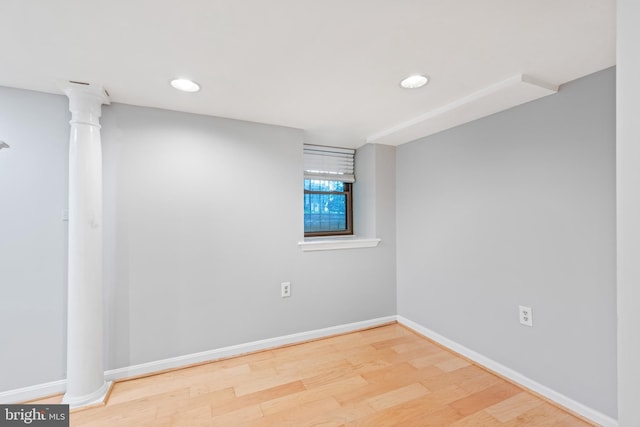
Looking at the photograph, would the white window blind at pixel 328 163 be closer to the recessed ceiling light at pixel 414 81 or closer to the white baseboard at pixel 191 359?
the recessed ceiling light at pixel 414 81

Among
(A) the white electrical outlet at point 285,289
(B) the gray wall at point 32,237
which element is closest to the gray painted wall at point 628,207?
(A) the white electrical outlet at point 285,289

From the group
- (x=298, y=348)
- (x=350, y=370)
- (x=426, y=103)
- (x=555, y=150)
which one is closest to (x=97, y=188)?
(x=298, y=348)

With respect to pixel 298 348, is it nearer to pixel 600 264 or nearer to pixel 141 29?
pixel 600 264

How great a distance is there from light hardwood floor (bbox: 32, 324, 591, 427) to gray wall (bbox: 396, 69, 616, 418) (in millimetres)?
320

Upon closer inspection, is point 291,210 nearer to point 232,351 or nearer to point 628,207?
point 232,351

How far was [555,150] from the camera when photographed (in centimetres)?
178

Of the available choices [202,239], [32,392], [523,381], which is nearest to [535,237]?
[523,381]

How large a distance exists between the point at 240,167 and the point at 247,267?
892 millimetres

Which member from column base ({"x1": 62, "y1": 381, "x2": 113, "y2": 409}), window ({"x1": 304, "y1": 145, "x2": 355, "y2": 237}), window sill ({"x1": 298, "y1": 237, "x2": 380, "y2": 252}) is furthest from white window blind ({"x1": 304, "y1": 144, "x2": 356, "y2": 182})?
column base ({"x1": 62, "y1": 381, "x2": 113, "y2": 409})

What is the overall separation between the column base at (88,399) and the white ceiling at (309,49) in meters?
2.01

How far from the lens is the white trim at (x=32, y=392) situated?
1.74m

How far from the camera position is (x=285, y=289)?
256 centimetres

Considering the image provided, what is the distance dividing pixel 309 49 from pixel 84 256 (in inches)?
75.1

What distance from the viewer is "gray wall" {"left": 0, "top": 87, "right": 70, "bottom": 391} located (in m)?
1.76
